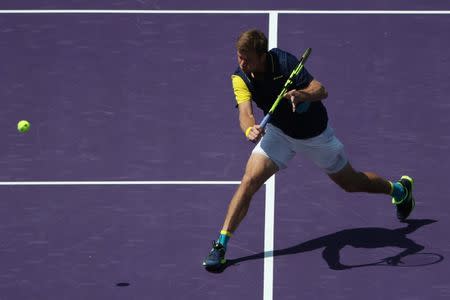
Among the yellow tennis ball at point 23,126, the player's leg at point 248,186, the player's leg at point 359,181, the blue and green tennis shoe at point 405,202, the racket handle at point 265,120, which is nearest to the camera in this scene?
the racket handle at point 265,120

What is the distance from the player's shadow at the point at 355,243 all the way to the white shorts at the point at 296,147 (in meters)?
0.86

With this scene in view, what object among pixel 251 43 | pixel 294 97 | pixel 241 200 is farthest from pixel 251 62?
pixel 241 200

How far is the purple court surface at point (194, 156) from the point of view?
1349 cm

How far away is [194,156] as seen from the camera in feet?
50.5

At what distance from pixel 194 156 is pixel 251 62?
9.24 feet

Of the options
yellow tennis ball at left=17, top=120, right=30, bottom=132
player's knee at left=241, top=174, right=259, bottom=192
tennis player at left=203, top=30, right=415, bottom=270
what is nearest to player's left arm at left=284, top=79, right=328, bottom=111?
tennis player at left=203, top=30, right=415, bottom=270

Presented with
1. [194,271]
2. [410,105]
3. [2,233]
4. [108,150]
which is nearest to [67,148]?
[108,150]

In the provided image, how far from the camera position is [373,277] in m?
13.4

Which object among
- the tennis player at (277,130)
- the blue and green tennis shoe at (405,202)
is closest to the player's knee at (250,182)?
the tennis player at (277,130)

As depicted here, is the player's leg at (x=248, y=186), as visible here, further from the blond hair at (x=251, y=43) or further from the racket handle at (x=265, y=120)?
the blond hair at (x=251, y=43)

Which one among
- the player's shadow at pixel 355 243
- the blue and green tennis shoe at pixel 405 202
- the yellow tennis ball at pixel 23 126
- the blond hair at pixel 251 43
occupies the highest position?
the blond hair at pixel 251 43

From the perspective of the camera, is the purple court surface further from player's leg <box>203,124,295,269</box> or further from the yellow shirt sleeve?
the yellow shirt sleeve

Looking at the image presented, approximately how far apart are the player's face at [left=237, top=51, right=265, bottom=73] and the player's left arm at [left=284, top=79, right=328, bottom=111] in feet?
1.18

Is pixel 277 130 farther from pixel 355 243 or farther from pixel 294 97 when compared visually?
pixel 355 243
